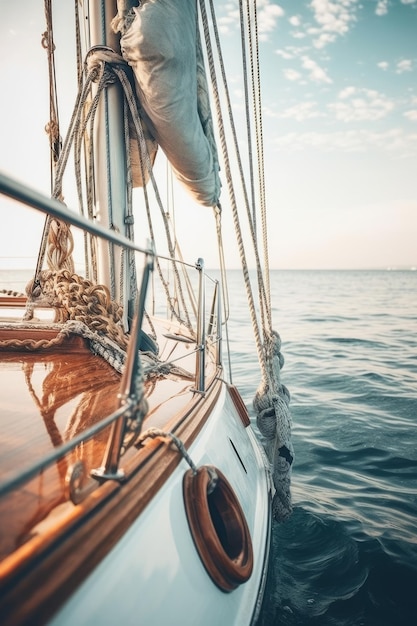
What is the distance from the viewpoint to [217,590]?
1157 mm

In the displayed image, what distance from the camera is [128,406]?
0.87 m

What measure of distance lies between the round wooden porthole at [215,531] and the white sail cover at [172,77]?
2470mm

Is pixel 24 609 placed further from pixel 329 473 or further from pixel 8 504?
pixel 329 473

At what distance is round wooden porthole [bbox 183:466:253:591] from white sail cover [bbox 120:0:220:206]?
2470mm

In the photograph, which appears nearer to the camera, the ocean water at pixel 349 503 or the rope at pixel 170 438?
the rope at pixel 170 438

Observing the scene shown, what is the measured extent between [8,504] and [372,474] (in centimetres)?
343

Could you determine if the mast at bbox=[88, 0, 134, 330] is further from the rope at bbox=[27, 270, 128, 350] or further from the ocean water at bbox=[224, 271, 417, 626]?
the ocean water at bbox=[224, 271, 417, 626]

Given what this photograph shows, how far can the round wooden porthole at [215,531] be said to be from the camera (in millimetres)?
1142

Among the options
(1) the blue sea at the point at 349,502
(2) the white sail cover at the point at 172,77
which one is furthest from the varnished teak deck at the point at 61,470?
(2) the white sail cover at the point at 172,77

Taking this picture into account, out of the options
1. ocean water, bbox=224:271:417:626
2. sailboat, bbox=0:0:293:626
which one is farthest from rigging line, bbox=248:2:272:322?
ocean water, bbox=224:271:417:626

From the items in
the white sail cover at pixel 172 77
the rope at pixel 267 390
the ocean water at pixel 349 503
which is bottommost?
the ocean water at pixel 349 503

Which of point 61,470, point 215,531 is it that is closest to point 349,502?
point 215,531

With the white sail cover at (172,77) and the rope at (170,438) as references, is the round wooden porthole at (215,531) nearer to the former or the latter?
the rope at (170,438)

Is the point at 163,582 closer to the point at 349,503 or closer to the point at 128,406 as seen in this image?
the point at 128,406
